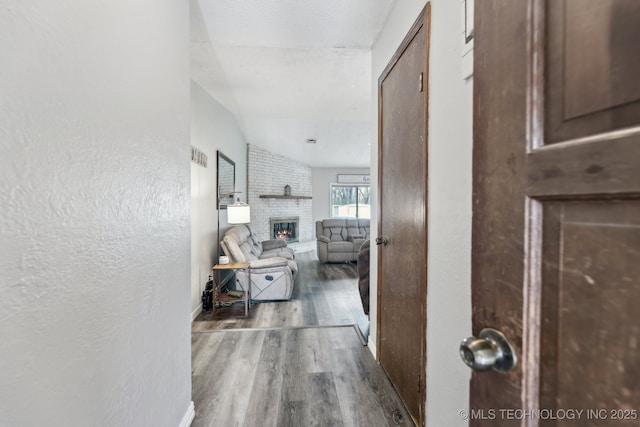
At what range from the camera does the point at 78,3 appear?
0.79 m

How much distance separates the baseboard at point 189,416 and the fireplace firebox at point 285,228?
546 cm

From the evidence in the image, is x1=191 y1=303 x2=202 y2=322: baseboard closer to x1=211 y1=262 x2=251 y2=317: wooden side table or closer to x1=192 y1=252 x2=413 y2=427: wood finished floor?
x1=192 y1=252 x2=413 y2=427: wood finished floor

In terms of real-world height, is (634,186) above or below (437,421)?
above

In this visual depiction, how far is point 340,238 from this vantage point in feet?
22.2

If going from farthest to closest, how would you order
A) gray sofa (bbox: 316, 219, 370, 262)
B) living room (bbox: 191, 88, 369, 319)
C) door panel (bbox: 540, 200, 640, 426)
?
gray sofa (bbox: 316, 219, 370, 262)
living room (bbox: 191, 88, 369, 319)
door panel (bbox: 540, 200, 640, 426)

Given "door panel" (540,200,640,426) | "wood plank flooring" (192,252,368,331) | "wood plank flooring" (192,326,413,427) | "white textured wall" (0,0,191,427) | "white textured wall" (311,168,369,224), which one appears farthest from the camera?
"white textured wall" (311,168,369,224)

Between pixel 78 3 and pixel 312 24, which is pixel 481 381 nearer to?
pixel 78 3

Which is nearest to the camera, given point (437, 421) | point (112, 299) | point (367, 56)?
point (112, 299)

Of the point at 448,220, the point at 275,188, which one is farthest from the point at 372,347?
the point at 275,188

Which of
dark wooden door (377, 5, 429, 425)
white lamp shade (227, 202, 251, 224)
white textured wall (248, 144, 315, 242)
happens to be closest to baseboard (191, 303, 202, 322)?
white lamp shade (227, 202, 251, 224)

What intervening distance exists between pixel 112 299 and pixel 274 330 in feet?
6.63

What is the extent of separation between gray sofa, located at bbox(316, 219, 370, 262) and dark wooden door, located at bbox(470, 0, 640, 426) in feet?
18.5

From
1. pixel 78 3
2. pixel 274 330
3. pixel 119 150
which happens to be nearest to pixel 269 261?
pixel 274 330

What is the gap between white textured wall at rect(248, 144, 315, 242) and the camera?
6.41 meters
